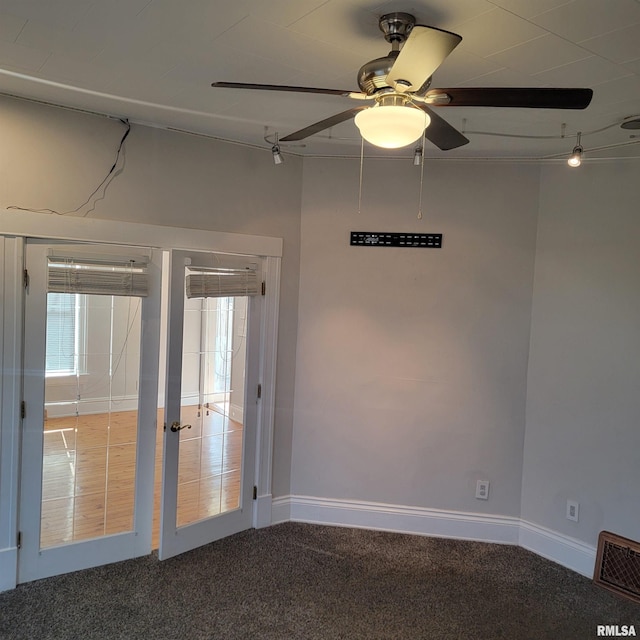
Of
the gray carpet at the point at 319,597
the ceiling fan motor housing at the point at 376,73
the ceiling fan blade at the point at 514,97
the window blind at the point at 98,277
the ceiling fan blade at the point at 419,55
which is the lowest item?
the gray carpet at the point at 319,597

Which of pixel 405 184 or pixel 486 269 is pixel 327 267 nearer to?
pixel 405 184

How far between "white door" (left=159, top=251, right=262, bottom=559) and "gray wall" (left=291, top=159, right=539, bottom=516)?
0.43 m

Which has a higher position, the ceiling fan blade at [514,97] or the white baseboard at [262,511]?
the ceiling fan blade at [514,97]

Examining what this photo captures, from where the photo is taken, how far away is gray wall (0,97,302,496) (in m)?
2.79

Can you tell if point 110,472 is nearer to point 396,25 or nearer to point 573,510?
point 396,25

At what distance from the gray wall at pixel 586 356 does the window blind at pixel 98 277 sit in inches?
104

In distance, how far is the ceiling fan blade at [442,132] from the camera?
1.88 metres

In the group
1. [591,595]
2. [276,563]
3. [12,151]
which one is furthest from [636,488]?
[12,151]

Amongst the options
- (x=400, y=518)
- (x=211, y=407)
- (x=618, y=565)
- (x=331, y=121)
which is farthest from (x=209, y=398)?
(x=618, y=565)

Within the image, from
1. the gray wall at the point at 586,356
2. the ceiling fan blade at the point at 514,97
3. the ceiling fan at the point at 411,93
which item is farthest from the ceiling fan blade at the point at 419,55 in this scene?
the gray wall at the point at 586,356

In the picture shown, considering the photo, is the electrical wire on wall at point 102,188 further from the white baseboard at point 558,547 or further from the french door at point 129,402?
the white baseboard at point 558,547

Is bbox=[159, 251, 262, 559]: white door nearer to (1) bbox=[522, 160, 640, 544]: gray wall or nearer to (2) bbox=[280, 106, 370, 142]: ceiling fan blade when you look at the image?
(2) bbox=[280, 106, 370, 142]: ceiling fan blade

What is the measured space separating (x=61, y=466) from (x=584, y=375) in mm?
3280

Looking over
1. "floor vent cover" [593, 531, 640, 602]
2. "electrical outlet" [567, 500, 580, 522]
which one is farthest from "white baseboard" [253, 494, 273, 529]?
"floor vent cover" [593, 531, 640, 602]
